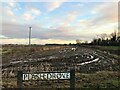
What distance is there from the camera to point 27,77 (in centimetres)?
834

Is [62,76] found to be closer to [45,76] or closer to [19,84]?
[45,76]

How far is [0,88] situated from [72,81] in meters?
2.70

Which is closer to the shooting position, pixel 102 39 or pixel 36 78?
pixel 36 78

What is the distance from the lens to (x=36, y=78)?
8.37 meters

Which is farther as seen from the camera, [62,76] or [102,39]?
[102,39]

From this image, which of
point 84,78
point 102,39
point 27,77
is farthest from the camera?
point 102,39

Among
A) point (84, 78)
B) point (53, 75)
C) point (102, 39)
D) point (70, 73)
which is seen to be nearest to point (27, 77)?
point (53, 75)

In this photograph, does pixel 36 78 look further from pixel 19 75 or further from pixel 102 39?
pixel 102 39

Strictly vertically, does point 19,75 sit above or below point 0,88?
above

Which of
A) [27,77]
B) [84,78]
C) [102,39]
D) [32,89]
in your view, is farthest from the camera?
A: [102,39]

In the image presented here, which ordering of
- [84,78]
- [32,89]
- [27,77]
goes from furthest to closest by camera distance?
[84,78] < [32,89] < [27,77]

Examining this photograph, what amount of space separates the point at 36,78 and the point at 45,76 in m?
0.28

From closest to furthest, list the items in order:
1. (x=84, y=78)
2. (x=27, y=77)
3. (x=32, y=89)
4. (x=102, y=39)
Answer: (x=27, y=77) < (x=32, y=89) < (x=84, y=78) < (x=102, y=39)

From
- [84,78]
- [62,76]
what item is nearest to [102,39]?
[84,78]
